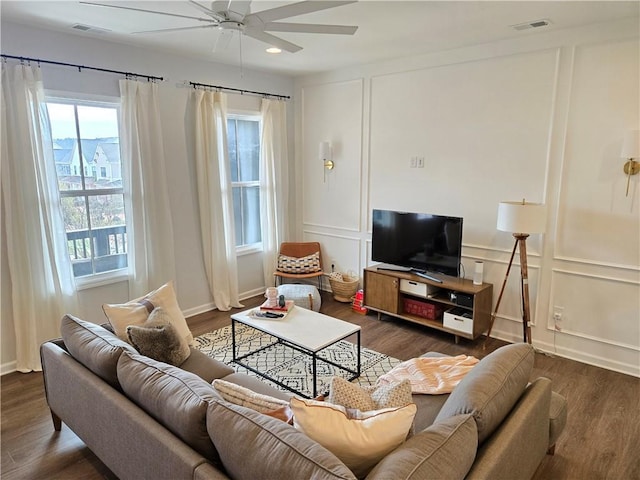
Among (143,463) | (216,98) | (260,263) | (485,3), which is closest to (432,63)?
(485,3)

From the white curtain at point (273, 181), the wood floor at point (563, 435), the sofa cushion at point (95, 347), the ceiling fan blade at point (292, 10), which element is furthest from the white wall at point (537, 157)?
the sofa cushion at point (95, 347)

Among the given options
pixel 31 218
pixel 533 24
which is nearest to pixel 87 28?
pixel 31 218

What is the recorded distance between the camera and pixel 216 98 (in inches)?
178

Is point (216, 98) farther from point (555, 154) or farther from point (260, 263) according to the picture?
point (555, 154)

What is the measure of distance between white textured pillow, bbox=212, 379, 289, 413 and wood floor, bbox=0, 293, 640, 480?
114 centimetres

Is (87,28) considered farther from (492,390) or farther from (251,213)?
(492,390)

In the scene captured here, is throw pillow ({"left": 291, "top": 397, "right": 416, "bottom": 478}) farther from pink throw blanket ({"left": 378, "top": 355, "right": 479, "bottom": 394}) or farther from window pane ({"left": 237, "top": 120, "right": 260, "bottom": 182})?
window pane ({"left": 237, "top": 120, "right": 260, "bottom": 182})

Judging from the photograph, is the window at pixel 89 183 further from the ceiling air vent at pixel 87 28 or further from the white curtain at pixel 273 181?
the white curtain at pixel 273 181

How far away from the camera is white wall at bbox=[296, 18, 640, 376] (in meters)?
3.28

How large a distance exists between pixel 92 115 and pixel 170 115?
0.73 meters

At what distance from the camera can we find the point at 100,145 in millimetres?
3842

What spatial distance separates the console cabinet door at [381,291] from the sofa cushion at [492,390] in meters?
2.26

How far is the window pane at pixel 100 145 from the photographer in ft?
12.3

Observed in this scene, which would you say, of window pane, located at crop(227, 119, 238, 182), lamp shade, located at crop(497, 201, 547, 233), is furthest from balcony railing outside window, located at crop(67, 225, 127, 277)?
lamp shade, located at crop(497, 201, 547, 233)
